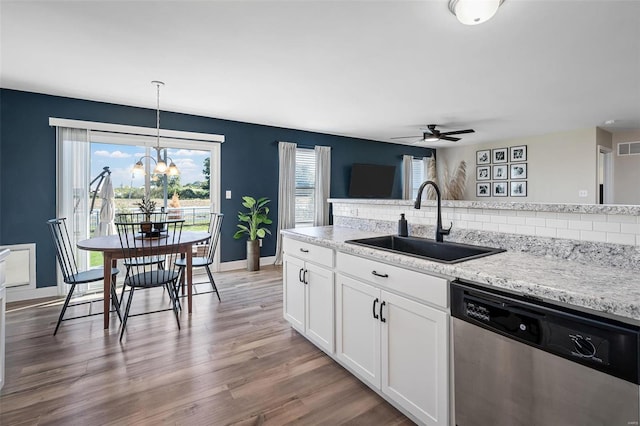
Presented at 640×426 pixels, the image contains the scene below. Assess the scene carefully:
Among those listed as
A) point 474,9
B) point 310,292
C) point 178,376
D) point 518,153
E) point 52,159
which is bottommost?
point 178,376

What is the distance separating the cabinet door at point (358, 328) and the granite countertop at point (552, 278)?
0.95ft

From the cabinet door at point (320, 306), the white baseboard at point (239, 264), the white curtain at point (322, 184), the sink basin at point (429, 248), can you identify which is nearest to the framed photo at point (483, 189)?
the white curtain at point (322, 184)

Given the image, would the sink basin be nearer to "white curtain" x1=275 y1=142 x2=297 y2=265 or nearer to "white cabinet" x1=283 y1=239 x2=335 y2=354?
"white cabinet" x1=283 y1=239 x2=335 y2=354

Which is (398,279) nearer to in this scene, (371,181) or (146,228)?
(146,228)

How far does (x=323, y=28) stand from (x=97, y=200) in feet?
11.7

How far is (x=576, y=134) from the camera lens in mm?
5715

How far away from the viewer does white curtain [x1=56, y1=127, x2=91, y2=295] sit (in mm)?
3676

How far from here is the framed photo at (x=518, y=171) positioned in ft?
21.4

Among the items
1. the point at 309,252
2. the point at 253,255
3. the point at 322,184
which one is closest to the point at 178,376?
the point at 309,252

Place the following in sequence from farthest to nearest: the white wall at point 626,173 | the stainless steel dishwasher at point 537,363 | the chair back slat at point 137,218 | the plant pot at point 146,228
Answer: the white wall at point 626,173, the chair back slat at point 137,218, the plant pot at point 146,228, the stainless steel dishwasher at point 537,363

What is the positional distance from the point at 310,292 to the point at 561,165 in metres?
6.17

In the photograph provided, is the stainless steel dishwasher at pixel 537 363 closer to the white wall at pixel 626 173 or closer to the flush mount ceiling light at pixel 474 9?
the flush mount ceiling light at pixel 474 9

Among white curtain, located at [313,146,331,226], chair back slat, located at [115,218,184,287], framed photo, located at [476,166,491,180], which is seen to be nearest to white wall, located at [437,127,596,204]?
framed photo, located at [476,166,491,180]

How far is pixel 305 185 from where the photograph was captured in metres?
5.85
